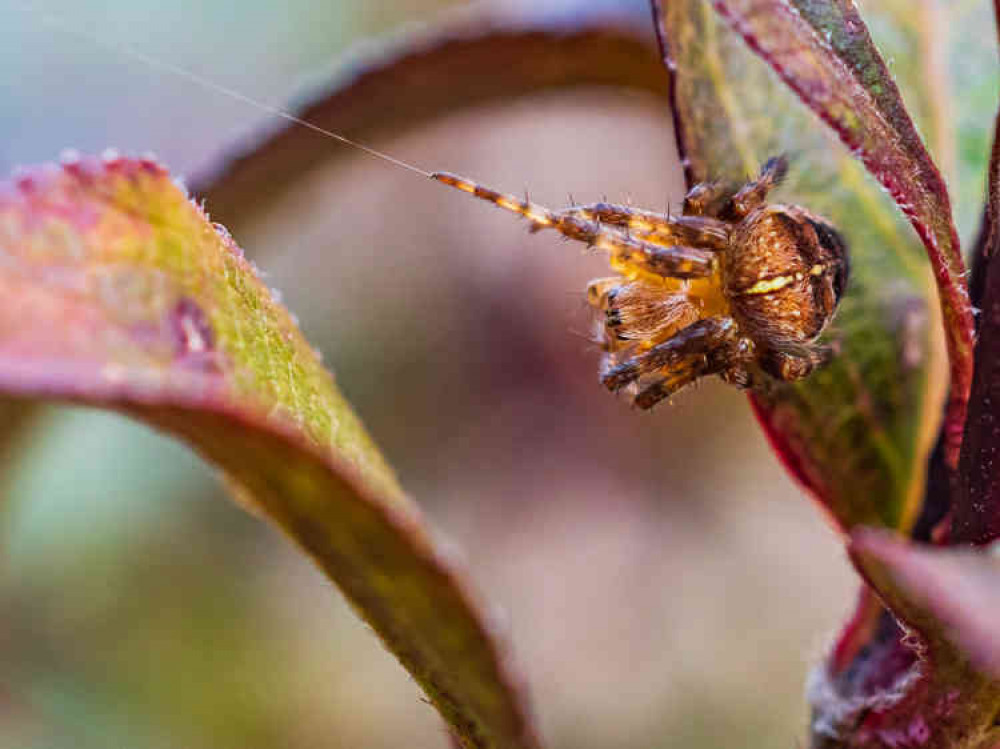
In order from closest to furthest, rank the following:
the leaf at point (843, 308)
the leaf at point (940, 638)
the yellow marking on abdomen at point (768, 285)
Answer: the leaf at point (940, 638) < the leaf at point (843, 308) < the yellow marking on abdomen at point (768, 285)

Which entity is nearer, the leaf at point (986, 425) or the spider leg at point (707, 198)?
the leaf at point (986, 425)

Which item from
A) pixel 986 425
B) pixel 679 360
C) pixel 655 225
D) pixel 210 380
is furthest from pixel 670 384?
pixel 210 380

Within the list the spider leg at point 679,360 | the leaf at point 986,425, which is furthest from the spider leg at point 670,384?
the leaf at point 986,425

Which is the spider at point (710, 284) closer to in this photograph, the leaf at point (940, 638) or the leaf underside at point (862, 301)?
the leaf underside at point (862, 301)

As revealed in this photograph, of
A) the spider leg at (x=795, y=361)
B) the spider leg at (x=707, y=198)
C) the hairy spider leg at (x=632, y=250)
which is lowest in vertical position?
the spider leg at (x=795, y=361)

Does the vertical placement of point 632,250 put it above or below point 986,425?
above

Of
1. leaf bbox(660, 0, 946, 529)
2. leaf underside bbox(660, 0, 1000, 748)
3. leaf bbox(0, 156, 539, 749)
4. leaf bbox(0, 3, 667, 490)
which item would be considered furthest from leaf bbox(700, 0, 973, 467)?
leaf bbox(0, 3, 667, 490)

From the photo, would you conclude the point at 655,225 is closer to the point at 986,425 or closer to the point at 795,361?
the point at 795,361
